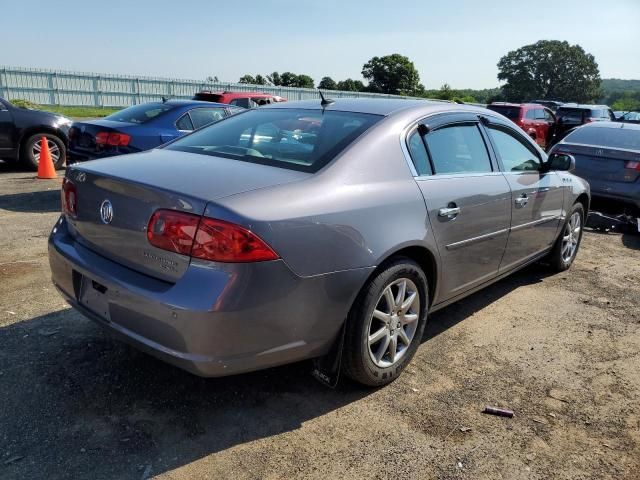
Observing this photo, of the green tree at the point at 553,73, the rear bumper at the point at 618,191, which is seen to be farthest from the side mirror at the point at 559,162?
the green tree at the point at 553,73

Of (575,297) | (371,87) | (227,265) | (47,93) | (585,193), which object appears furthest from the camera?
(371,87)

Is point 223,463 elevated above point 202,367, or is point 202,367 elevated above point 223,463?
point 202,367

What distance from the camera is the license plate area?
2.67 meters

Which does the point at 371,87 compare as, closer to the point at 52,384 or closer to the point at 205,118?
the point at 205,118

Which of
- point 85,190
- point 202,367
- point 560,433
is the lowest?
point 560,433

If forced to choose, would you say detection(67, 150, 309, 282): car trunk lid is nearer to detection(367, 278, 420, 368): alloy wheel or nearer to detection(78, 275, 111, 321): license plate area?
detection(78, 275, 111, 321): license plate area

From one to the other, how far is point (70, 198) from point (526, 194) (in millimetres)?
3245

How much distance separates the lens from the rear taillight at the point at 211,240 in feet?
7.53

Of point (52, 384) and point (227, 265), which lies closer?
point (227, 265)

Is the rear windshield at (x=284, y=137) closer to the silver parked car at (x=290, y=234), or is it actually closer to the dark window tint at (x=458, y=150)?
the silver parked car at (x=290, y=234)

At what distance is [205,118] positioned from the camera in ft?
27.0

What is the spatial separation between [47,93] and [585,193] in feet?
92.9

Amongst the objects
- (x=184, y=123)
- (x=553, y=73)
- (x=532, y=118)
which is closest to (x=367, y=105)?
(x=184, y=123)

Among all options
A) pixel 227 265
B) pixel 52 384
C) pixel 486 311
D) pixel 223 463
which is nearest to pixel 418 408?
pixel 223 463
